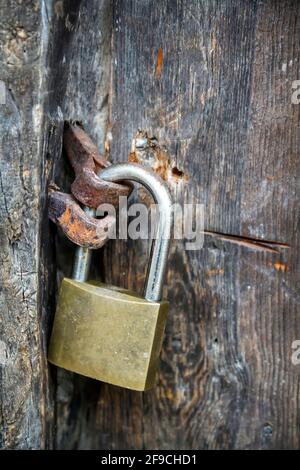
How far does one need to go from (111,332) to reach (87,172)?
274 millimetres

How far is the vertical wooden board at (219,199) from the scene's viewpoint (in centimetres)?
91

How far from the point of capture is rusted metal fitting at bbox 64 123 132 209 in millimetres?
881

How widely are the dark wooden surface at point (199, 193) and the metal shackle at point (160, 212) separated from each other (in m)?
0.11

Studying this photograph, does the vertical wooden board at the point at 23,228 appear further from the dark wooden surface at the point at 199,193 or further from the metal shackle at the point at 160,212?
the metal shackle at the point at 160,212

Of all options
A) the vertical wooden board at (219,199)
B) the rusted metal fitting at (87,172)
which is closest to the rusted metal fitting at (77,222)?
the rusted metal fitting at (87,172)

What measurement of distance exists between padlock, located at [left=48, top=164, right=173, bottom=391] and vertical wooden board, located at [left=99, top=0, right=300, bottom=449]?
13cm

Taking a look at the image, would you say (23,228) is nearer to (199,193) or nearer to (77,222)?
(77,222)

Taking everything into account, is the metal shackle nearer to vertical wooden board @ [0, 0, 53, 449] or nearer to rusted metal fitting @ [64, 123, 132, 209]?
rusted metal fitting @ [64, 123, 132, 209]

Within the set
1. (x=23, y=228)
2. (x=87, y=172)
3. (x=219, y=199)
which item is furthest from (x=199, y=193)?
(x=23, y=228)

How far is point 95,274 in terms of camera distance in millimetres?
1070

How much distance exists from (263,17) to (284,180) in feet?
0.92

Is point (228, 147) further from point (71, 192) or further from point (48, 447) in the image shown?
point (48, 447)

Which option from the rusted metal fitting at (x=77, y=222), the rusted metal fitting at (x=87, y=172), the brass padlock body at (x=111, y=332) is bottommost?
the brass padlock body at (x=111, y=332)
